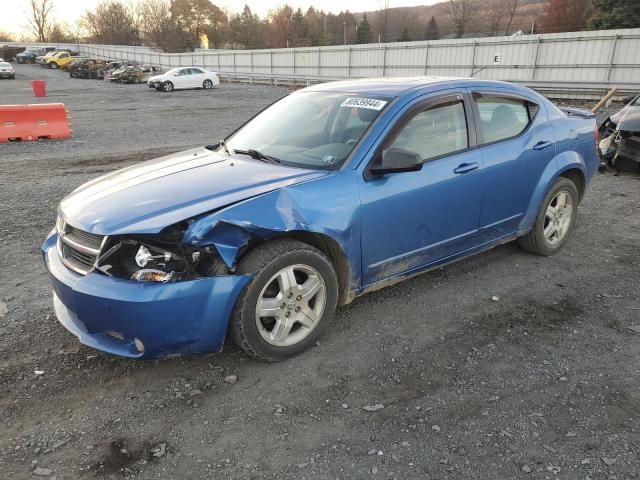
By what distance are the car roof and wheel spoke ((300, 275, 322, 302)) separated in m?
1.56

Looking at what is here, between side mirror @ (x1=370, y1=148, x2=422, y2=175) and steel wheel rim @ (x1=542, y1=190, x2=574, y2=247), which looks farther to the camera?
steel wheel rim @ (x1=542, y1=190, x2=574, y2=247)

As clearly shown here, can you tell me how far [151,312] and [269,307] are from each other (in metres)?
0.71

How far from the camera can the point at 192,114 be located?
18828 mm

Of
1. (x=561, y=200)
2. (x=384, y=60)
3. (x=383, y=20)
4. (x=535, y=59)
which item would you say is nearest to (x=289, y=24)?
(x=383, y=20)

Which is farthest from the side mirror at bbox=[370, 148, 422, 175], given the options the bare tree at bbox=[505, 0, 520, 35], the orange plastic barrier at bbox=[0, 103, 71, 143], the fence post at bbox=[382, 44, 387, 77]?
the bare tree at bbox=[505, 0, 520, 35]

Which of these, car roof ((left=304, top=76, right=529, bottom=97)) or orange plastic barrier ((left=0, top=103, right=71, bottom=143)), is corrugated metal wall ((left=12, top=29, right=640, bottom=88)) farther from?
orange plastic barrier ((left=0, top=103, right=71, bottom=143))

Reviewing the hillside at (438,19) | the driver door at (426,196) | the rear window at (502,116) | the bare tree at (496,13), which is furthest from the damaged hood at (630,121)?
the bare tree at (496,13)

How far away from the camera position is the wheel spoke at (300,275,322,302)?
10.7 feet

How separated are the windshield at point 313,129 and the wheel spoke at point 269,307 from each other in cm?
98

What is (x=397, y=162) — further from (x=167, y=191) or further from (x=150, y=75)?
(x=150, y=75)

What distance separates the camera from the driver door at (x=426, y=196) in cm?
353

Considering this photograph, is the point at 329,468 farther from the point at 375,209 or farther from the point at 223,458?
the point at 375,209

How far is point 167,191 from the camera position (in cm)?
323

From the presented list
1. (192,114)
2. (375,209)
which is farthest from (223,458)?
(192,114)
